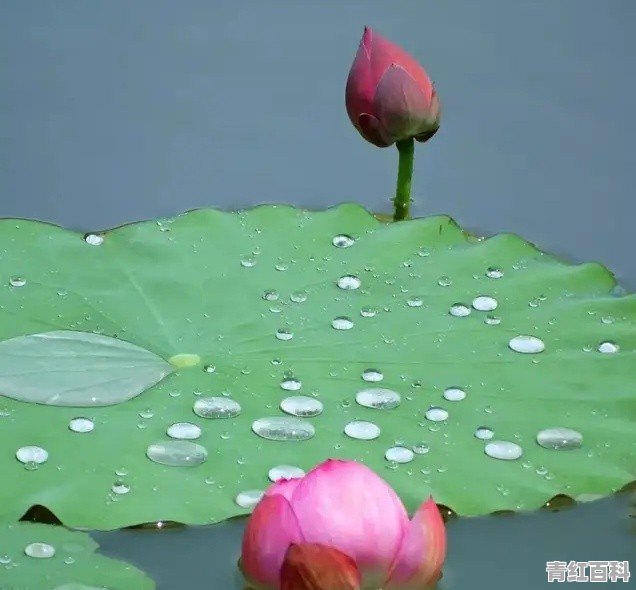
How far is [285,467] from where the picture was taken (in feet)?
4.50

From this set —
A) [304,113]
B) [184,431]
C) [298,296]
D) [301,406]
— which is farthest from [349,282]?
[304,113]

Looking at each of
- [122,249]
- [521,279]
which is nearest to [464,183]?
[521,279]

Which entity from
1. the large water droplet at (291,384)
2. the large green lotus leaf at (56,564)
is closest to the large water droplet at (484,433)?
the large water droplet at (291,384)

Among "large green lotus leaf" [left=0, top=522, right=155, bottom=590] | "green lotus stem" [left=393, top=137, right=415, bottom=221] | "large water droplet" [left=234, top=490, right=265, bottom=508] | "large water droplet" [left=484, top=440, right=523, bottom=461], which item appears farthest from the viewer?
"green lotus stem" [left=393, top=137, right=415, bottom=221]

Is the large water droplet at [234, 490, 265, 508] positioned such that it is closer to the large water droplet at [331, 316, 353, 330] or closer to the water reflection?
the water reflection

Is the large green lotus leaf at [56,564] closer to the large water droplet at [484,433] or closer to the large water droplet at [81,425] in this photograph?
the large water droplet at [81,425]

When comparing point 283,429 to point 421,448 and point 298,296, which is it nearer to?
point 421,448

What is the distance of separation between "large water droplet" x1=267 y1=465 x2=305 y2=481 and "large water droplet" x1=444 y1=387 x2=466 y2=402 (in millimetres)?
241

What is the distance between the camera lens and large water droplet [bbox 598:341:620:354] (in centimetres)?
161

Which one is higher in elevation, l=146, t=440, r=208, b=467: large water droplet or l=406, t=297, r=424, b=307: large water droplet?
l=406, t=297, r=424, b=307: large water droplet

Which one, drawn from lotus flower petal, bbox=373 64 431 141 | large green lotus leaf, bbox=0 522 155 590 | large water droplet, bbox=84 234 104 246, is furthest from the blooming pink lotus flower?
lotus flower petal, bbox=373 64 431 141

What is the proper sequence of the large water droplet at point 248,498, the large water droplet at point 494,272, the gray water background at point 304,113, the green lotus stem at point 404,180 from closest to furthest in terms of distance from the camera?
1. the large water droplet at point 248,498
2. the large water droplet at point 494,272
3. the green lotus stem at point 404,180
4. the gray water background at point 304,113

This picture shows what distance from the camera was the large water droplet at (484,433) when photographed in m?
1.45

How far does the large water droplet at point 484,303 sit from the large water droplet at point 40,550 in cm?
71
